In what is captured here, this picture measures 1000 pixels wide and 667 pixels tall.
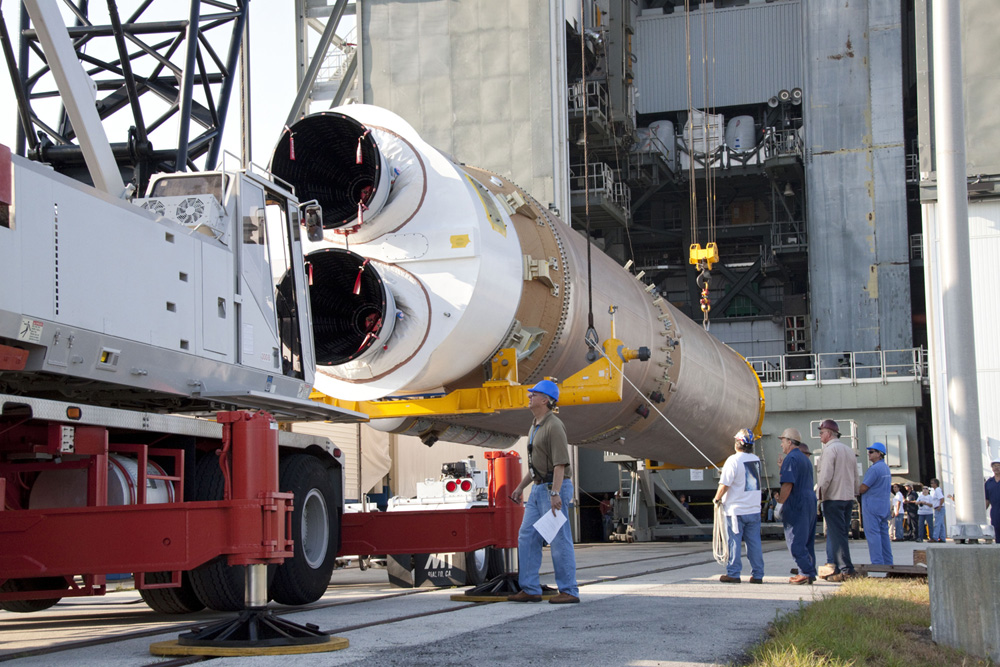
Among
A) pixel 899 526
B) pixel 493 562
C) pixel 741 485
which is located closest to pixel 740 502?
pixel 741 485

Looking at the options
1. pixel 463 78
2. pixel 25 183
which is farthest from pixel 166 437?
pixel 463 78

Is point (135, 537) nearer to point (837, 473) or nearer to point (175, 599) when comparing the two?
point (175, 599)

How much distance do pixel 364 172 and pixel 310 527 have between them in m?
3.54

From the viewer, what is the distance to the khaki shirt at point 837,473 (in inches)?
418

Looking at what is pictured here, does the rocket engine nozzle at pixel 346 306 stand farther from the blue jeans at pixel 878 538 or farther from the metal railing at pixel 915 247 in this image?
the metal railing at pixel 915 247

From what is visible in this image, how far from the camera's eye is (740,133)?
40312mm

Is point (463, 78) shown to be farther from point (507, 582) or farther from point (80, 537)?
point (80, 537)

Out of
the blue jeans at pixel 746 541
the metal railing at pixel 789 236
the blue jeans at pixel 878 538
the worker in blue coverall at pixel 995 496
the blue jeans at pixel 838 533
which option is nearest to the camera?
the blue jeans at pixel 746 541

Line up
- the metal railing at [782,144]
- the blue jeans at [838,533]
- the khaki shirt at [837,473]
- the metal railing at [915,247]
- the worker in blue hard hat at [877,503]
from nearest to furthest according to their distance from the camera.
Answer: the blue jeans at [838,533] → the khaki shirt at [837,473] → the worker in blue hard hat at [877,503] → the metal railing at [915,247] → the metal railing at [782,144]

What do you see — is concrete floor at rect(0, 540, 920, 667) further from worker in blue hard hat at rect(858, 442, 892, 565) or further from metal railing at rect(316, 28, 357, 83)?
metal railing at rect(316, 28, 357, 83)

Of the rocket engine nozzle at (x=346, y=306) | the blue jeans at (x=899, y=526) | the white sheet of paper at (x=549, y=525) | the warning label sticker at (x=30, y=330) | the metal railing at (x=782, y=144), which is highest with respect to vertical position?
the metal railing at (x=782, y=144)

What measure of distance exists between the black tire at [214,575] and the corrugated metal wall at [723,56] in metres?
35.8

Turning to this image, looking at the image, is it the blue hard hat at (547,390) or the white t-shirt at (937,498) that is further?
the white t-shirt at (937,498)

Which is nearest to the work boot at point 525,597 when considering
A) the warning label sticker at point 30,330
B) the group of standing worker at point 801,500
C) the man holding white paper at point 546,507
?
the man holding white paper at point 546,507
